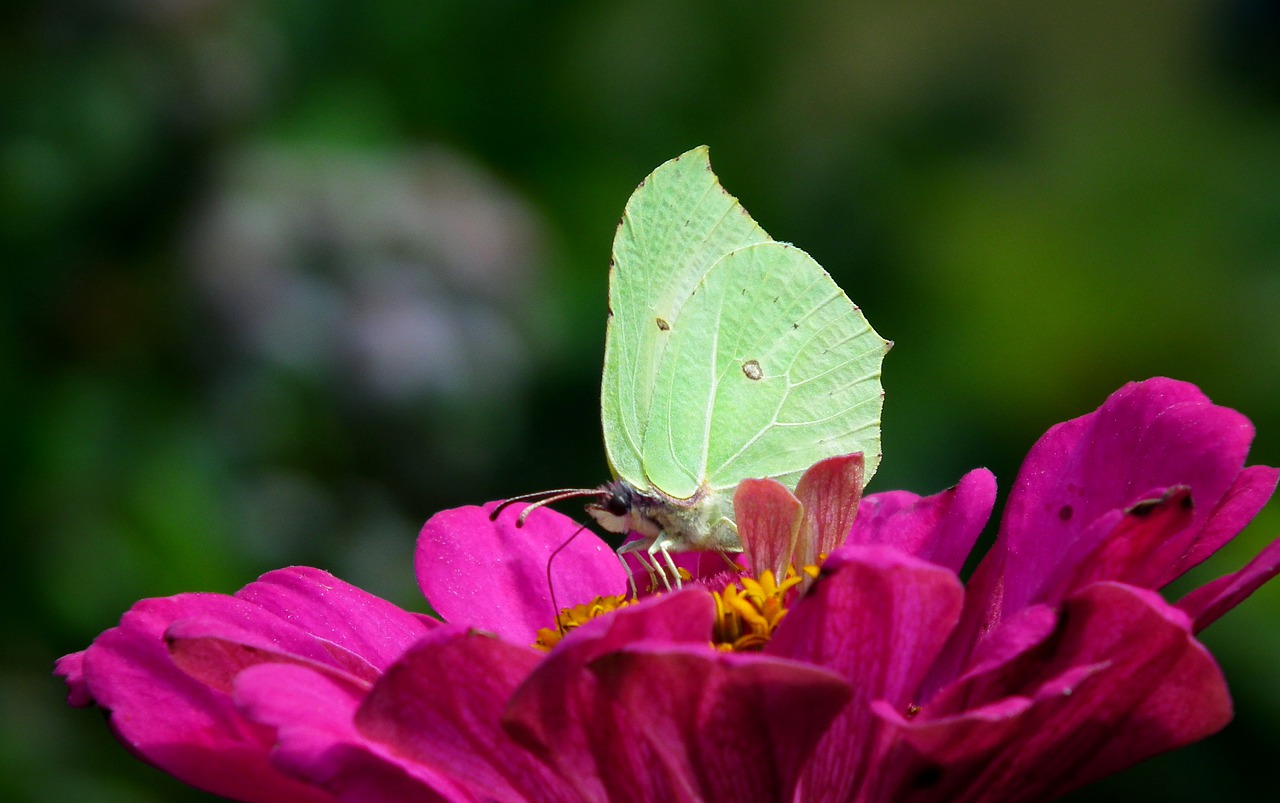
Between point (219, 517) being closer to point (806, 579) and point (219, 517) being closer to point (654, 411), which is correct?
point (654, 411)

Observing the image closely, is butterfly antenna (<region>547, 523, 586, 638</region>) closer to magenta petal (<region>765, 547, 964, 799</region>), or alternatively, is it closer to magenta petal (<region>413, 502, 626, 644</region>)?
magenta petal (<region>413, 502, 626, 644</region>)

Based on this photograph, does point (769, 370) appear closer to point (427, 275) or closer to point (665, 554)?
point (665, 554)

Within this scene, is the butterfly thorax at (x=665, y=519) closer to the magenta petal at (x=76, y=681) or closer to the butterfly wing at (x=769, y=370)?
the butterfly wing at (x=769, y=370)

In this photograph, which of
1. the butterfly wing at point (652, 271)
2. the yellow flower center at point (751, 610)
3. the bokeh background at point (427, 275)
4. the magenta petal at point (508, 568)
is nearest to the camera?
the yellow flower center at point (751, 610)

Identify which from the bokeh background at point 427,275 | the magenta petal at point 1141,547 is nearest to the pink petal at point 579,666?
the magenta petal at point 1141,547

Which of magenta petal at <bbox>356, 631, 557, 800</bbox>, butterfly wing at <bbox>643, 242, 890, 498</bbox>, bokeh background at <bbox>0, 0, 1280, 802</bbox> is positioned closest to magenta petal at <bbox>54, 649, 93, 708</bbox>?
magenta petal at <bbox>356, 631, 557, 800</bbox>

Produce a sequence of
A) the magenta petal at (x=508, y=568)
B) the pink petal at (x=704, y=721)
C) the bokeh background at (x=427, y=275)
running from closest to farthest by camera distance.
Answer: the pink petal at (x=704, y=721) → the magenta petal at (x=508, y=568) → the bokeh background at (x=427, y=275)

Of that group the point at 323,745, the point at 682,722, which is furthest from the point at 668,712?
the point at 323,745

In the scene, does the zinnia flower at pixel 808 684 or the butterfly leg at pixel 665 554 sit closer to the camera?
the zinnia flower at pixel 808 684
